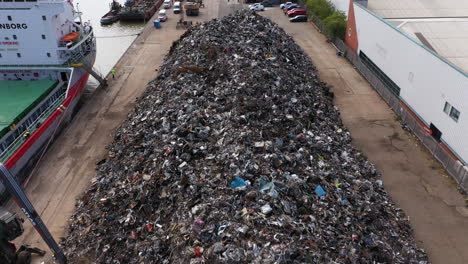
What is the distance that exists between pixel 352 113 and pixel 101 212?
1410 centimetres

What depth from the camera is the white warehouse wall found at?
49.0ft

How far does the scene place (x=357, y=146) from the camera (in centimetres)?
1695

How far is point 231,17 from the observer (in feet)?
93.6

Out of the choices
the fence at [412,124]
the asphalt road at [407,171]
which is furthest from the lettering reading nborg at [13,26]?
the fence at [412,124]

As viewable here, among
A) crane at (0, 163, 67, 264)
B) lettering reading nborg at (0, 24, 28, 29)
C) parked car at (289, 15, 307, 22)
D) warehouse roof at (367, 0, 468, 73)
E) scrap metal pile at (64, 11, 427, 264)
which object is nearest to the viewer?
crane at (0, 163, 67, 264)

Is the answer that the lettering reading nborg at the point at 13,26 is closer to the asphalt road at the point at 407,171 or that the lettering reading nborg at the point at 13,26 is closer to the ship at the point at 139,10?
the asphalt road at the point at 407,171

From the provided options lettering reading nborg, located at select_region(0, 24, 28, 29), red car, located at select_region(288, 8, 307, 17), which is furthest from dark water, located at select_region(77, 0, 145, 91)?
red car, located at select_region(288, 8, 307, 17)

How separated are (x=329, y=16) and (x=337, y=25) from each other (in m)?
3.45

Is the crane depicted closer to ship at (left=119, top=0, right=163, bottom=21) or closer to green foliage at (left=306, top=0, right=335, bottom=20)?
green foliage at (left=306, top=0, right=335, bottom=20)

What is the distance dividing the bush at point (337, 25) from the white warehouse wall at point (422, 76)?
4.76m

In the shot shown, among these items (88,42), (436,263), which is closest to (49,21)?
(88,42)

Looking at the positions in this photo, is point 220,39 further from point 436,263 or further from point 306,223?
point 436,263

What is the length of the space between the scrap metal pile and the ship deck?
4378 mm

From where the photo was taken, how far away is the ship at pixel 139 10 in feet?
130
